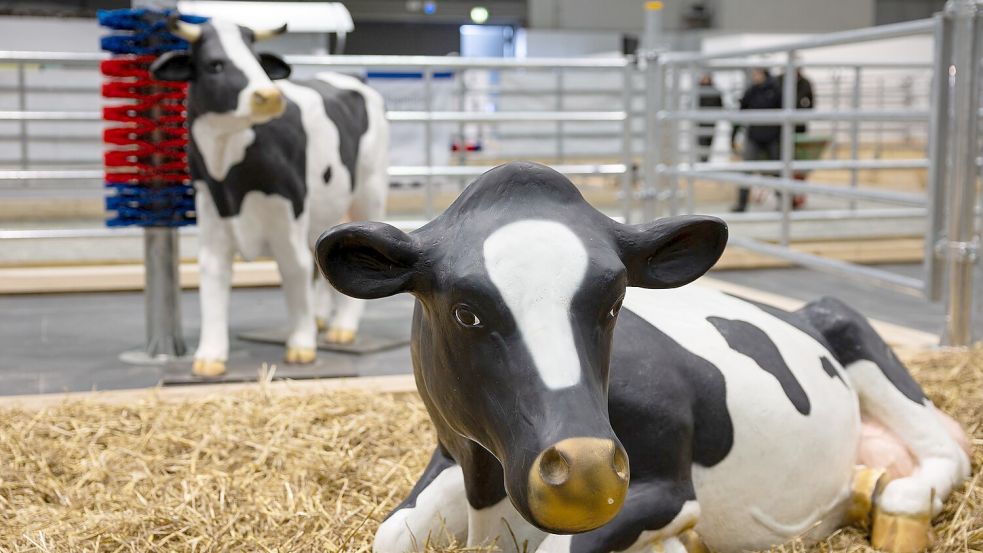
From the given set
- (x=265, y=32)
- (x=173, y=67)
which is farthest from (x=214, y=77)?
(x=265, y=32)

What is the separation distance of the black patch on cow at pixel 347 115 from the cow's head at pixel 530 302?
2400mm

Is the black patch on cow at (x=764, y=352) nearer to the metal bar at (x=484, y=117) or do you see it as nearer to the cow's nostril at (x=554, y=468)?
the cow's nostril at (x=554, y=468)

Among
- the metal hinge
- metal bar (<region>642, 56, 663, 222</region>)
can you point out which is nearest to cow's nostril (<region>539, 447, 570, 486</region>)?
the metal hinge

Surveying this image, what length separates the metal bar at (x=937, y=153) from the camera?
3.26 m

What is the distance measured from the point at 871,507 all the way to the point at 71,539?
1312mm

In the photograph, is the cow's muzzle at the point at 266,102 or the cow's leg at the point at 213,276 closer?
the cow's muzzle at the point at 266,102

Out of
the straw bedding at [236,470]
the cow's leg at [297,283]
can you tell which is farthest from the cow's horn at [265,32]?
the straw bedding at [236,470]

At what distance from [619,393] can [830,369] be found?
574mm

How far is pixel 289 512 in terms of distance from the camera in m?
1.96

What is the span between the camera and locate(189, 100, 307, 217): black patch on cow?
10.9ft

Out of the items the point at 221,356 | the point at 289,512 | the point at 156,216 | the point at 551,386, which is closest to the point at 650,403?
the point at 551,386

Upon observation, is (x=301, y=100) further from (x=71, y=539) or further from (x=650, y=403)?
(x=650, y=403)

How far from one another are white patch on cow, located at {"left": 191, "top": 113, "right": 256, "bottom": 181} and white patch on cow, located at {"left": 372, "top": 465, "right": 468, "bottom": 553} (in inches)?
75.4

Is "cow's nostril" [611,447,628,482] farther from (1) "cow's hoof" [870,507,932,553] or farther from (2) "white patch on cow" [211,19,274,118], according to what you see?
(2) "white patch on cow" [211,19,274,118]
